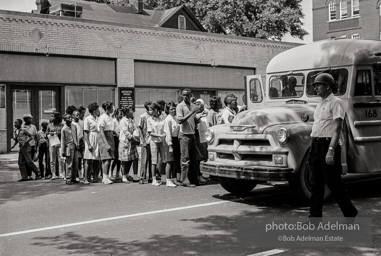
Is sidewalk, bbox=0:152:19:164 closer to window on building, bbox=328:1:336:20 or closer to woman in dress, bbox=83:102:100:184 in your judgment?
woman in dress, bbox=83:102:100:184

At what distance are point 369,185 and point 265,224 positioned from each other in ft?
13.4

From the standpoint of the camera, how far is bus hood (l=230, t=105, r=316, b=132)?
26.3 ft

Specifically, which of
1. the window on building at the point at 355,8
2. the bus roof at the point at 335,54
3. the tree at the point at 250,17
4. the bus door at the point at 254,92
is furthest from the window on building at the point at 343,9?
the bus roof at the point at 335,54

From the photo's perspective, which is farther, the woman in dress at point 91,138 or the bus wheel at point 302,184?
the woman in dress at point 91,138

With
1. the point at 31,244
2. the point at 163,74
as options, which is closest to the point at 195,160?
the point at 31,244

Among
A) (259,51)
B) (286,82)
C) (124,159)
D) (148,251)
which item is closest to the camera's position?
(148,251)

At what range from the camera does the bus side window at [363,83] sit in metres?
8.57

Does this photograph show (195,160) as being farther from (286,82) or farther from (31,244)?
(31,244)

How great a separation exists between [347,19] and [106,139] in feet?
123

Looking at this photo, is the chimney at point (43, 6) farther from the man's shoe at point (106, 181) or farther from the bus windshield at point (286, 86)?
the bus windshield at point (286, 86)

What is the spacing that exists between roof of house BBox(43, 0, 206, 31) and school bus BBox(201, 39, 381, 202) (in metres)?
24.0

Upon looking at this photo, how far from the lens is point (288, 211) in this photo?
7574mm

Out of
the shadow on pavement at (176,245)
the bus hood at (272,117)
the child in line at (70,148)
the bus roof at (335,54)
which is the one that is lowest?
the shadow on pavement at (176,245)

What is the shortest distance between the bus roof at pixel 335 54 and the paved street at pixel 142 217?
2336 millimetres
